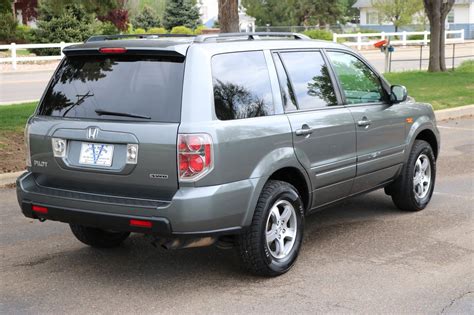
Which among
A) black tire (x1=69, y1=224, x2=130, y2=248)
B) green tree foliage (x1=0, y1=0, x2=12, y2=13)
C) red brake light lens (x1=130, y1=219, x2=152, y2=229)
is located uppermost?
green tree foliage (x1=0, y1=0, x2=12, y2=13)

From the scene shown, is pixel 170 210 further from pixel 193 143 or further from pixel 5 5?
pixel 5 5

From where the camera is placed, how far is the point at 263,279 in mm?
5355

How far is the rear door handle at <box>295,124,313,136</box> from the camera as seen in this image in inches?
219

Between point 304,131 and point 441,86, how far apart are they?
14.3 m

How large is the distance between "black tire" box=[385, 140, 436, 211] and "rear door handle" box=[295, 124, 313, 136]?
1.83 m

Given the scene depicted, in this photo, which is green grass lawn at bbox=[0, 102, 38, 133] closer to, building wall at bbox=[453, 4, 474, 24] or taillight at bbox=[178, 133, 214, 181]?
taillight at bbox=[178, 133, 214, 181]

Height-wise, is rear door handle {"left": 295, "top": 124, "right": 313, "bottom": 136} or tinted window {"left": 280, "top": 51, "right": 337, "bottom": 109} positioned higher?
tinted window {"left": 280, "top": 51, "right": 337, "bottom": 109}

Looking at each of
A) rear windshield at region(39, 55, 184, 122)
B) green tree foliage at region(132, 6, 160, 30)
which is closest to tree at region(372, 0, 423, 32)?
green tree foliage at region(132, 6, 160, 30)

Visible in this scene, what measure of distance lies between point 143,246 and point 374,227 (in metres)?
2.25

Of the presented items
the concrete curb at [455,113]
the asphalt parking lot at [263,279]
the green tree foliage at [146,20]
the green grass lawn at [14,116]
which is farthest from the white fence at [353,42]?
the asphalt parking lot at [263,279]

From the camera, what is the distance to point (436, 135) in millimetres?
7641

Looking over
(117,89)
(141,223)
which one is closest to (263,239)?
(141,223)

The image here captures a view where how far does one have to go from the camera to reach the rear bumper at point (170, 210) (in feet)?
15.5

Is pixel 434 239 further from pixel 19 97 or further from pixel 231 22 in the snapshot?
pixel 19 97
